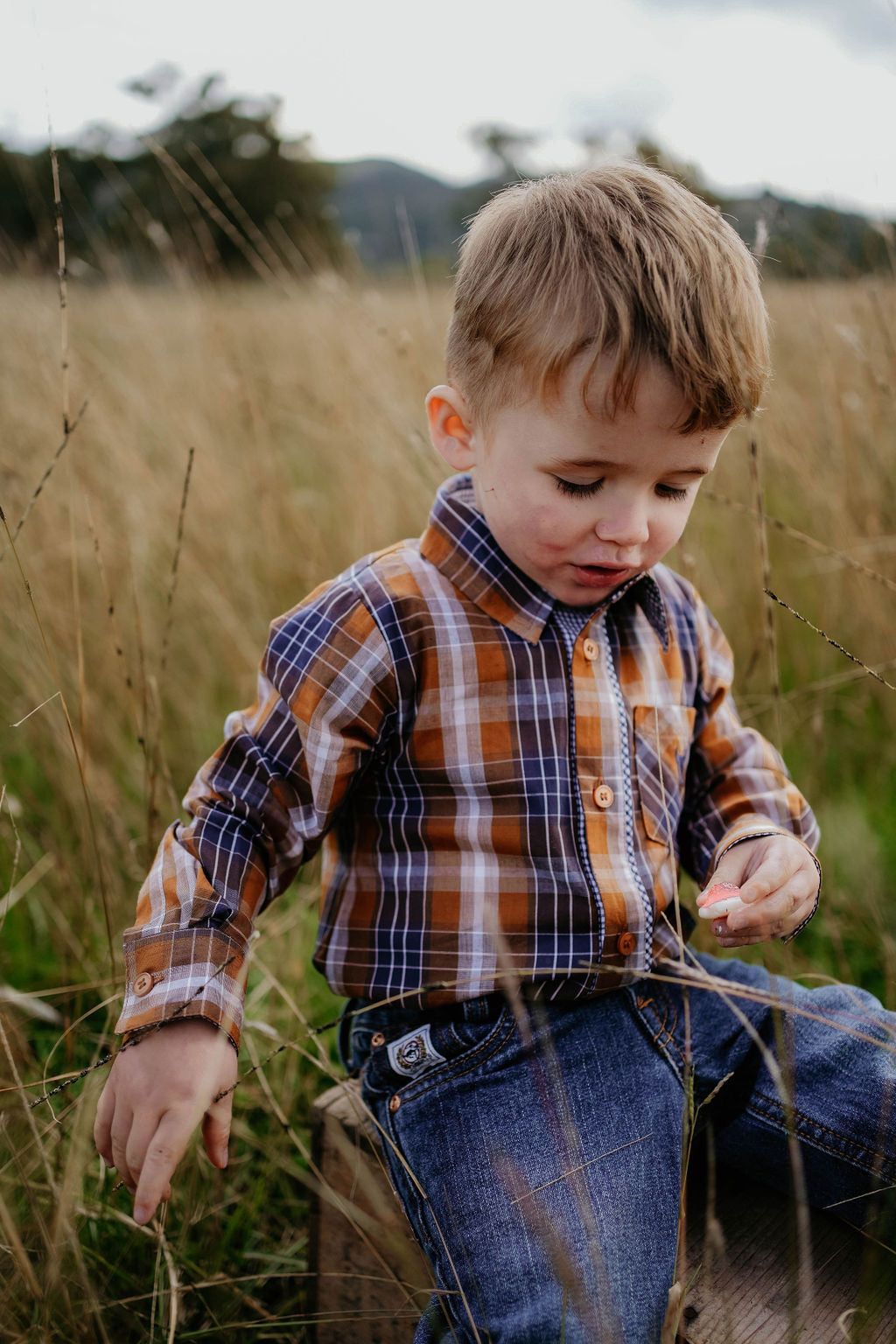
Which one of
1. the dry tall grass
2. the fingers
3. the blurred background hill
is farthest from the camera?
the blurred background hill

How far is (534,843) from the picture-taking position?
1044mm

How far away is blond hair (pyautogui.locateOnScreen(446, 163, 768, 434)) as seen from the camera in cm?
92

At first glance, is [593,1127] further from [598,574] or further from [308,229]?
[308,229]

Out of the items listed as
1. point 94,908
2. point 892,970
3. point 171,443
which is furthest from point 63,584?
point 892,970

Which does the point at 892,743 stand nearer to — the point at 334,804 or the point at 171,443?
the point at 334,804

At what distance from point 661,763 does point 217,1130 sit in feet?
2.05

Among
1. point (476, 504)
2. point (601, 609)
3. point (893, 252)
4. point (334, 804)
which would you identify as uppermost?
point (893, 252)

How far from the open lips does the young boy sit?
0.02m

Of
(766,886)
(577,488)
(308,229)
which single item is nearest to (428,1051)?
(766,886)

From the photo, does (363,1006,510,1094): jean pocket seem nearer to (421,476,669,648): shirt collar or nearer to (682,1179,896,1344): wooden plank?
(682,1179,896,1344): wooden plank

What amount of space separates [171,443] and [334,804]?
6.69 ft

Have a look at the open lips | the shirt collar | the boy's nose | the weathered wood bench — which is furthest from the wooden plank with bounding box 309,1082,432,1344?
the boy's nose

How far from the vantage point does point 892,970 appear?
1.52m

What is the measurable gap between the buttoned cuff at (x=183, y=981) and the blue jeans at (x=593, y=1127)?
0.18 m
